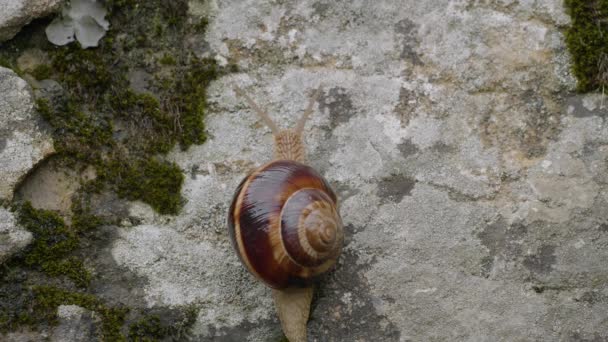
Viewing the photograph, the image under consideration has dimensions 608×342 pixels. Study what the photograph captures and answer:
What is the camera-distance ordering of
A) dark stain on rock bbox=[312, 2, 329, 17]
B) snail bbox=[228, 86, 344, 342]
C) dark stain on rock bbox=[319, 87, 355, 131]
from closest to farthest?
1. snail bbox=[228, 86, 344, 342]
2. dark stain on rock bbox=[319, 87, 355, 131]
3. dark stain on rock bbox=[312, 2, 329, 17]

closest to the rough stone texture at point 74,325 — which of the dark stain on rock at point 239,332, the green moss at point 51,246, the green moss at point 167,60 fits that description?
the green moss at point 51,246

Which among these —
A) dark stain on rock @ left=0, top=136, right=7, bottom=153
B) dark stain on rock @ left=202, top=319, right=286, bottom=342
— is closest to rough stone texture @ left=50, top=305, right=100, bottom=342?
dark stain on rock @ left=202, top=319, right=286, bottom=342

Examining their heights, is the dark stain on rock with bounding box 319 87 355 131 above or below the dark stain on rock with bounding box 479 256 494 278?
above

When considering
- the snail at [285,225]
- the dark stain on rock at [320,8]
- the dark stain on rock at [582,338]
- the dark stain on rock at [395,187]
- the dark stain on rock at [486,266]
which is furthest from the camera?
the dark stain on rock at [320,8]

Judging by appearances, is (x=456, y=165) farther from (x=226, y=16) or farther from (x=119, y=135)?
(x=119, y=135)

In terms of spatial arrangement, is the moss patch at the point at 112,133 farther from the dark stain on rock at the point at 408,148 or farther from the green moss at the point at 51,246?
the dark stain on rock at the point at 408,148

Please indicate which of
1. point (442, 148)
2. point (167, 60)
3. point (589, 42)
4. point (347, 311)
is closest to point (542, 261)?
point (442, 148)

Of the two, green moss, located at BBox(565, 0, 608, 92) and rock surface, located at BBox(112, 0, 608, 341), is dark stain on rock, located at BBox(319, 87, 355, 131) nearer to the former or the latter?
rock surface, located at BBox(112, 0, 608, 341)

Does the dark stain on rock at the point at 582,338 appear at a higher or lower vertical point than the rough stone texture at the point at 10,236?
lower
